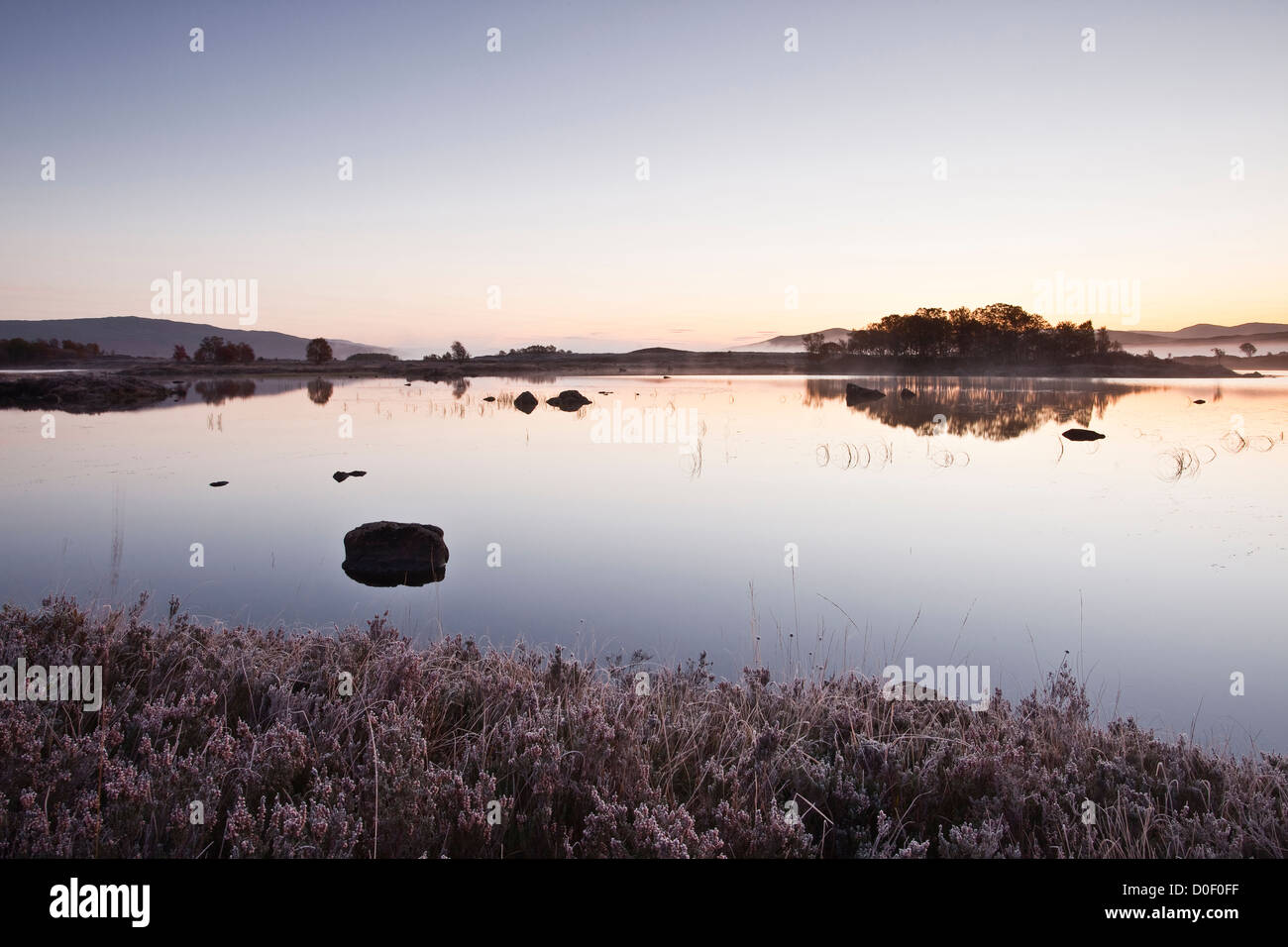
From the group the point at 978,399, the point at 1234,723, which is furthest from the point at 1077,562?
the point at 978,399

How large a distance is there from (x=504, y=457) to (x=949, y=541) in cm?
1352

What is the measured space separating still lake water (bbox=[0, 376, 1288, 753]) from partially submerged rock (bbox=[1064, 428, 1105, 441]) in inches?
27.7

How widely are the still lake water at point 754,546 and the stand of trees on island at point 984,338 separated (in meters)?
93.4

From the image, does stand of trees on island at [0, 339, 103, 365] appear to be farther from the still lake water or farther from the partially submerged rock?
the partially submerged rock

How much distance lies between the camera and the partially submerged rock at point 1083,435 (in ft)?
79.8

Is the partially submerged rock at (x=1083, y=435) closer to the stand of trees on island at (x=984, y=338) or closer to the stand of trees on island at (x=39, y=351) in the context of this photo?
the stand of trees on island at (x=984, y=338)

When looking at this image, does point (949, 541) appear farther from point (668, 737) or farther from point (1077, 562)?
point (668, 737)

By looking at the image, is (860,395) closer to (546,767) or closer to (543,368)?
(546,767)

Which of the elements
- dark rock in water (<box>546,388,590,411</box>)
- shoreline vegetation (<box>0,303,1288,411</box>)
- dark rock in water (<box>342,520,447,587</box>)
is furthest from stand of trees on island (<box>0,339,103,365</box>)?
dark rock in water (<box>342,520,447,587</box>)

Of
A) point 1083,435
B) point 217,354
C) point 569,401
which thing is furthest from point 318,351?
point 1083,435

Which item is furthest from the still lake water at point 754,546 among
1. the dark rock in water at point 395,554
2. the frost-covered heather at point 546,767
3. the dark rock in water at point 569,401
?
the dark rock in water at point 569,401

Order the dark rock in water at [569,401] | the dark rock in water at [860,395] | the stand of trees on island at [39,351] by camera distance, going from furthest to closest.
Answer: the stand of trees on island at [39,351]
the dark rock in water at [860,395]
the dark rock in water at [569,401]

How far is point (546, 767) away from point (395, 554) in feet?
24.0

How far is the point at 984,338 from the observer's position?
371 feet
